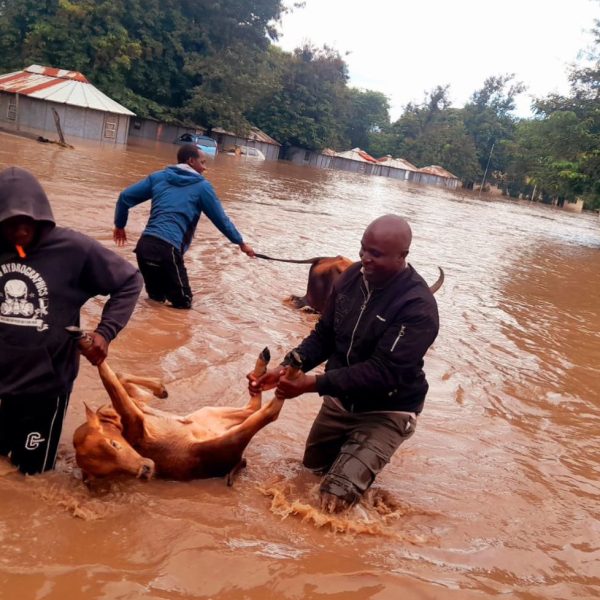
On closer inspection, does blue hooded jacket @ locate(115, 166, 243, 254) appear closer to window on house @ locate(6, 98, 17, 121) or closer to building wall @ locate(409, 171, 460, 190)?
window on house @ locate(6, 98, 17, 121)

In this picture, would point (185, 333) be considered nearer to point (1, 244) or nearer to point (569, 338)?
point (1, 244)

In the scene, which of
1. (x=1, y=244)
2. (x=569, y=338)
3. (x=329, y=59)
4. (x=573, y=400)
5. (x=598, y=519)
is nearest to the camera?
(x=1, y=244)

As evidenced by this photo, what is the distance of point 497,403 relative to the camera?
19.2 feet

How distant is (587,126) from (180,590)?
26789mm

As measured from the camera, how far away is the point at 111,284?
3180 mm

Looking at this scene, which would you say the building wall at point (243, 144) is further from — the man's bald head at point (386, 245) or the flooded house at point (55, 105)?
the man's bald head at point (386, 245)

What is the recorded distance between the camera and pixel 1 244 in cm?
296

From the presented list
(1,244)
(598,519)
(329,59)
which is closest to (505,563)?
(598,519)

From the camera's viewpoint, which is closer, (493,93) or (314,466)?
(314,466)

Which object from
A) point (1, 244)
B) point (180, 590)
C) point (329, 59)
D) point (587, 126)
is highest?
point (329, 59)

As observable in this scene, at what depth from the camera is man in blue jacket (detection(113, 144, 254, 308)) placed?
6441mm

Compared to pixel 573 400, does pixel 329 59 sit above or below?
above

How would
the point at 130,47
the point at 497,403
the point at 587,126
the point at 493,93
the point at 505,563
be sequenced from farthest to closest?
the point at 493,93, the point at 130,47, the point at 587,126, the point at 497,403, the point at 505,563

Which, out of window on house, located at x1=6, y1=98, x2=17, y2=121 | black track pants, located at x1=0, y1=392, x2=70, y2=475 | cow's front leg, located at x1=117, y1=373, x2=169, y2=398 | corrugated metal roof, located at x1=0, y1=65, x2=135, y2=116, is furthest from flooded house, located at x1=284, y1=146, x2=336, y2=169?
black track pants, located at x1=0, y1=392, x2=70, y2=475
